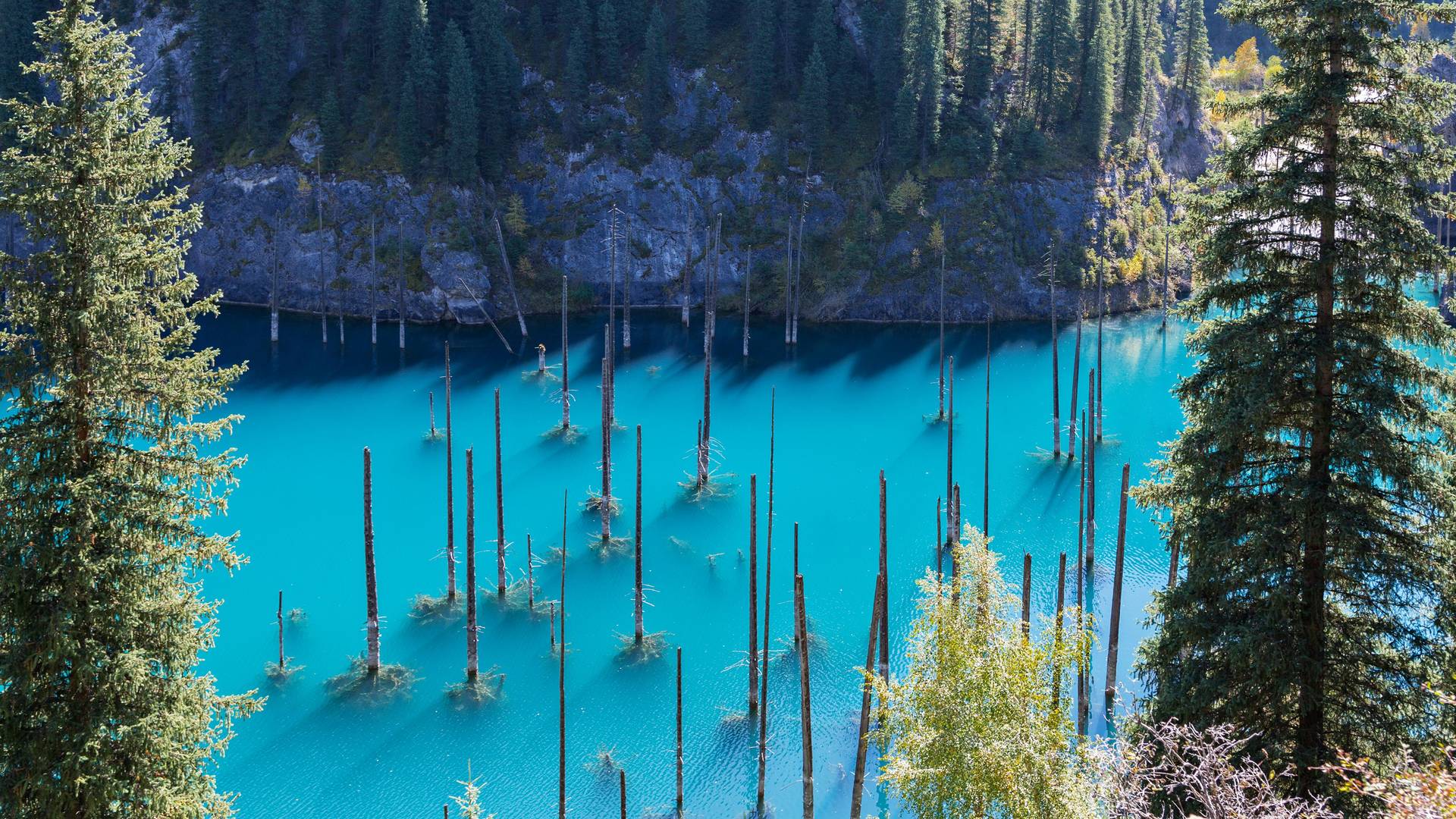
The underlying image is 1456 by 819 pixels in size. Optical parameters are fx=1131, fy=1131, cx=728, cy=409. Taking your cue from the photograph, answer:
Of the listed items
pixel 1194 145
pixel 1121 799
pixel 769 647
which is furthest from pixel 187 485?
pixel 1194 145

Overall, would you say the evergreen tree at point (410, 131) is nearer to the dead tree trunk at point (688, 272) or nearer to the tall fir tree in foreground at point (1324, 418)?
the dead tree trunk at point (688, 272)

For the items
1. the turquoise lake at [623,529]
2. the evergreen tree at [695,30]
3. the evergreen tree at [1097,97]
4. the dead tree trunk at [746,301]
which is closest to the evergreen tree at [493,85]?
the evergreen tree at [695,30]

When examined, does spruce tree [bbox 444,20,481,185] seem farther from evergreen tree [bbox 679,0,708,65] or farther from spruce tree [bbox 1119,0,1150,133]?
spruce tree [bbox 1119,0,1150,133]

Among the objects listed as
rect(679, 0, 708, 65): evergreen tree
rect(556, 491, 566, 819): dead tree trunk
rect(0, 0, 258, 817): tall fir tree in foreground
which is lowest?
rect(556, 491, 566, 819): dead tree trunk

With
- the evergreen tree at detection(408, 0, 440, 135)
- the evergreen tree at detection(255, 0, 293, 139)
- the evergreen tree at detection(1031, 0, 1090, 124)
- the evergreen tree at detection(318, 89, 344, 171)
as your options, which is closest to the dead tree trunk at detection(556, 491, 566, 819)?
the evergreen tree at detection(408, 0, 440, 135)

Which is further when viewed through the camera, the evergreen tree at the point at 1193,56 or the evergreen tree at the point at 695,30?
the evergreen tree at the point at 1193,56

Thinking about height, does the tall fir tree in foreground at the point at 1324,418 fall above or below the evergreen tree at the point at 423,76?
below

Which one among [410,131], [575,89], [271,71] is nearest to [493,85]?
[575,89]

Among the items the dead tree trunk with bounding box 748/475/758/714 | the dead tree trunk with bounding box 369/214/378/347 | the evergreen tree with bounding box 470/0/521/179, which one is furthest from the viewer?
the evergreen tree with bounding box 470/0/521/179
